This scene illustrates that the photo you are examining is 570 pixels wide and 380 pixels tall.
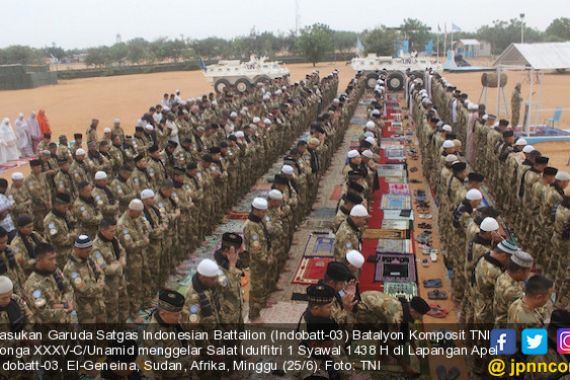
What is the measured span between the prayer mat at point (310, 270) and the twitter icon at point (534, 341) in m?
3.70

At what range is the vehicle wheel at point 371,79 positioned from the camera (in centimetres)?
3001

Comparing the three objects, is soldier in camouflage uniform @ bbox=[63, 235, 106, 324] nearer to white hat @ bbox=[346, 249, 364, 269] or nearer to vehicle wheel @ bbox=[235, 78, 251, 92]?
white hat @ bbox=[346, 249, 364, 269]

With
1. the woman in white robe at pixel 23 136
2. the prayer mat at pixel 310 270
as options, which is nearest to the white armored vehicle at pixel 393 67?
the woman in white robe at pixel 23 136

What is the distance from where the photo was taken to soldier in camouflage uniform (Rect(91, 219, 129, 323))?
5.79 metres

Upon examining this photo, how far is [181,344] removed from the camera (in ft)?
Result: 13.5

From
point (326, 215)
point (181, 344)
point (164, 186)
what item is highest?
point (164, 186)

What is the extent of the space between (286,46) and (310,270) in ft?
243

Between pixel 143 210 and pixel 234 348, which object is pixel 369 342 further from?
pixel 143 210

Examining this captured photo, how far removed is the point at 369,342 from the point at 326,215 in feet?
17.1

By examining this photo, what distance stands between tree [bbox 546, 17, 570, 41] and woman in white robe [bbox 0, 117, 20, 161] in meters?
63.0

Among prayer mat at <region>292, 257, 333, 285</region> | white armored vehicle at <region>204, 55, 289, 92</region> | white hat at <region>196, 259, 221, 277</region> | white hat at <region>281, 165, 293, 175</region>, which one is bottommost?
prayer mat at <region>292, 257, 333, 285</region>

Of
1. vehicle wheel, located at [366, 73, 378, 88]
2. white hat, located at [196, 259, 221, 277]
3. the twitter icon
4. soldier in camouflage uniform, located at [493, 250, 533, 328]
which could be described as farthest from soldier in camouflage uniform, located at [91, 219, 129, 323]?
vehicle wheel, located at [366, 73, 378, 88]

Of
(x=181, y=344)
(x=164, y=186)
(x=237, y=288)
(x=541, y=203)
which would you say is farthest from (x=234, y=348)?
(x=541, y=203)

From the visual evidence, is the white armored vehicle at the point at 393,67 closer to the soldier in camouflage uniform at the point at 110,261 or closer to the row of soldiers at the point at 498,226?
the row of soldiers at the point at 498,226
